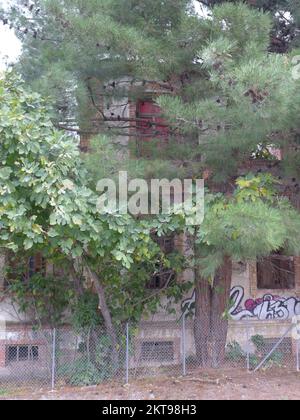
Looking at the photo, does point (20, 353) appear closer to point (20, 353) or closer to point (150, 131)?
point (20, 353)

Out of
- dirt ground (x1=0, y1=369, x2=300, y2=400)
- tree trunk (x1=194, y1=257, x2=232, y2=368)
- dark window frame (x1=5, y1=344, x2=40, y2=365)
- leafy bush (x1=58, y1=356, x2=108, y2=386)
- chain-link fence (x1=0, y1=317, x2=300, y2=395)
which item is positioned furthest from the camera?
dark window frame (x1=5, y1=344, x2=40, y2=365)

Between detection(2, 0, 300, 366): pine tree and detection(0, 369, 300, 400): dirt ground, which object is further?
detection(0, 369, 300, 400): dirt ground

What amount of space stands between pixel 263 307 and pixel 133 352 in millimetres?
3611

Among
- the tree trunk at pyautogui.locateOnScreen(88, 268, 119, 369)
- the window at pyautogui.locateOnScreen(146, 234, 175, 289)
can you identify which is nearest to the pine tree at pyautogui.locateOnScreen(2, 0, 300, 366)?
the window at pyautogui.locateOnScreen(146, 234, 175, 289)

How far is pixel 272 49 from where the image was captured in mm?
9117

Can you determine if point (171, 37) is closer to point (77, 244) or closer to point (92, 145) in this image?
point (92, 145)

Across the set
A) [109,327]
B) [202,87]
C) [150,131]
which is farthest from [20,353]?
[202,87]

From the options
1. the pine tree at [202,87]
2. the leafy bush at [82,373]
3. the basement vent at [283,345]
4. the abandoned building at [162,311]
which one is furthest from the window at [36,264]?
the basement vent at [283,345]

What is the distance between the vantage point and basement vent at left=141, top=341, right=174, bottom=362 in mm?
9973

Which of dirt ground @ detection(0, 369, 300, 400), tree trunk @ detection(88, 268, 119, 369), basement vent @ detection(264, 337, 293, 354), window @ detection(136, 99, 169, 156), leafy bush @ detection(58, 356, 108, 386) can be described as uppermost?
window @ detection(136, 99, 169, 156)

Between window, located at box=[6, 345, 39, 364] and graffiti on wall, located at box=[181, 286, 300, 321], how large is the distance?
4.34 metres

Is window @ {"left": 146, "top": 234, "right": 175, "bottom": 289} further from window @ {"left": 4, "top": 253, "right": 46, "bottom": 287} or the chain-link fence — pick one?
window @ {"left": 4, "top": 253, "right": 46, "bottom": 287}

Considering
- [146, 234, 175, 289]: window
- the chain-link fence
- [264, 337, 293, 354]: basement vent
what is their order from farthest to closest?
[264, 337, 293, 354]: basement vent < [146, 234, 175, 289]: window < the chain-link fence

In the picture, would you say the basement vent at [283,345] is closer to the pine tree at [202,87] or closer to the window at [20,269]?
the pine tree at [202,87]
